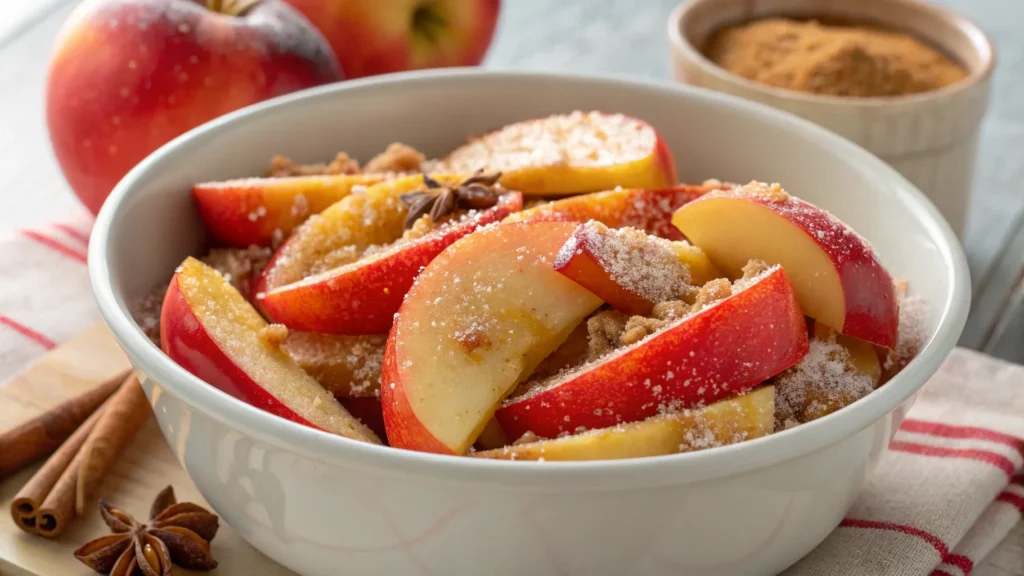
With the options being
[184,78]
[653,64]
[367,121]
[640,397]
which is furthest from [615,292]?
[653,64]

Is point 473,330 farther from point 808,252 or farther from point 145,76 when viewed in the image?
point 145,76

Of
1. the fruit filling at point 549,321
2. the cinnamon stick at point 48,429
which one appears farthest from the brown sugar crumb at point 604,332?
the cinnamon stick at point 48,429

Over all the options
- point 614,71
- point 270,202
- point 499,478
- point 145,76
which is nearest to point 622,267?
point 499,478

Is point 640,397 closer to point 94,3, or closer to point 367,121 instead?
point 367,121

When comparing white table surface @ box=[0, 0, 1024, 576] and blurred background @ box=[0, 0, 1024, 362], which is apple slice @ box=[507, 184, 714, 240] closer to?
white table surface @ box=[0, 0, 1024, 576]

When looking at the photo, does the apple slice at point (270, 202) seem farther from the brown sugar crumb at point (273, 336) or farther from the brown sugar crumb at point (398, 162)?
the brown sugar crumb at point (273, 336)

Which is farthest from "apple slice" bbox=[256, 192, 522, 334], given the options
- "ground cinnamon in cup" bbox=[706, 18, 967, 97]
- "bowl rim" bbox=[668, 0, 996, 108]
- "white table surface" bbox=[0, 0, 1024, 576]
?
"ground cinnamon in cup" bbox=[706, 18, 967, 97]
